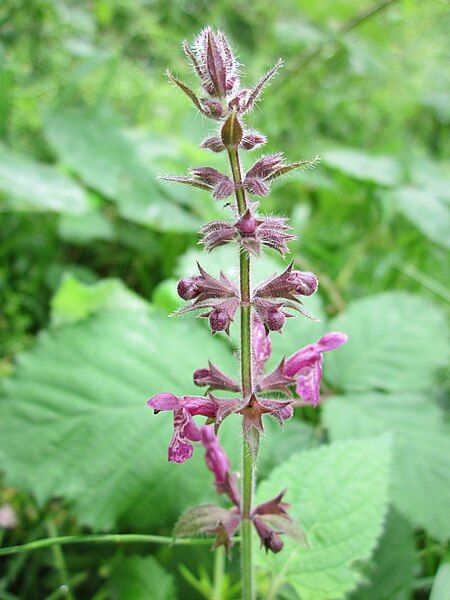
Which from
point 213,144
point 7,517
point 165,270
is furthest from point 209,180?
point 165,270

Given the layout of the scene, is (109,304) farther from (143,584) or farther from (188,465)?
(143,584)

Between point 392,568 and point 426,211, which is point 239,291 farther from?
point 426,211

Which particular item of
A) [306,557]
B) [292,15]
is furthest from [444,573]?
[292,15]

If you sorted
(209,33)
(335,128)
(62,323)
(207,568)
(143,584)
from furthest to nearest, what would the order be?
(335,128) < (62,323) < (207,568) < (143,584) < (209,33)

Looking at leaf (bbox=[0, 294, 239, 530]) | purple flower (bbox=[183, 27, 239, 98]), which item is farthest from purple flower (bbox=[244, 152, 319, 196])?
leaf (bbox=[0, 294, 239, 530])

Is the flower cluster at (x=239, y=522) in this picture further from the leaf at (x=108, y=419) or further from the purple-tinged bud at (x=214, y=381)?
the leaf at (x=108, y=419)

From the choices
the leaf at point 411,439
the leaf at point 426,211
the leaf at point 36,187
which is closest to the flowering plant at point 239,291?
the leaf at point 411,439
